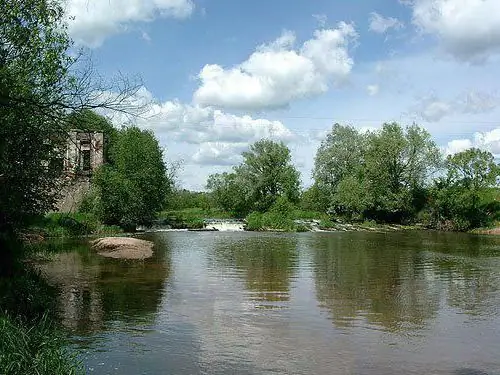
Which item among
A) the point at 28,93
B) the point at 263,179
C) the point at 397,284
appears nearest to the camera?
the point at 28,93

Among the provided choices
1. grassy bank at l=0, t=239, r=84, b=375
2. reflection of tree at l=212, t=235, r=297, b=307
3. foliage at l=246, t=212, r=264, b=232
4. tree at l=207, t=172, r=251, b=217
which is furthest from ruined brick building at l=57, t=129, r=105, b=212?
tree at l=207, t=172, r=251, b=217

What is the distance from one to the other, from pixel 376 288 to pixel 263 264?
8306 mm

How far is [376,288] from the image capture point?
65.5 ft

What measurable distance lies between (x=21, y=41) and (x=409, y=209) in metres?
62.9

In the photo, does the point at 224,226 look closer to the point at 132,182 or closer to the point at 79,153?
the point at 132,182

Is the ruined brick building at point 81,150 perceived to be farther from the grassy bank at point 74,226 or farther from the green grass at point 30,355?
the grassy bank at point 74,226

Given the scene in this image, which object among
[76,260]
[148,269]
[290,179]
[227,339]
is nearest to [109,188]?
[76,260]

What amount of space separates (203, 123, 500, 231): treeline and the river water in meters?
37.7

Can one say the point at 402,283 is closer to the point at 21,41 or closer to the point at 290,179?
the point at 21,41

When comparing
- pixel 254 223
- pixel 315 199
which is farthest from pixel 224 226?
pixel 315 199

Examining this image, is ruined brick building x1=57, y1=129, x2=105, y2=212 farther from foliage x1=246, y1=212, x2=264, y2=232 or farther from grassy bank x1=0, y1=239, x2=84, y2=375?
foliage x1=246, y1=212, x2=264, y2=232

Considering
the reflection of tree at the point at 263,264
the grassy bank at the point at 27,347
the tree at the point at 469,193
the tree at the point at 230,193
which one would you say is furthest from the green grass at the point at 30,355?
the tree at the point at 230,193

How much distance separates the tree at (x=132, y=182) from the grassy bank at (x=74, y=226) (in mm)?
2081

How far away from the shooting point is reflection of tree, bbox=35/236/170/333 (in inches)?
568
